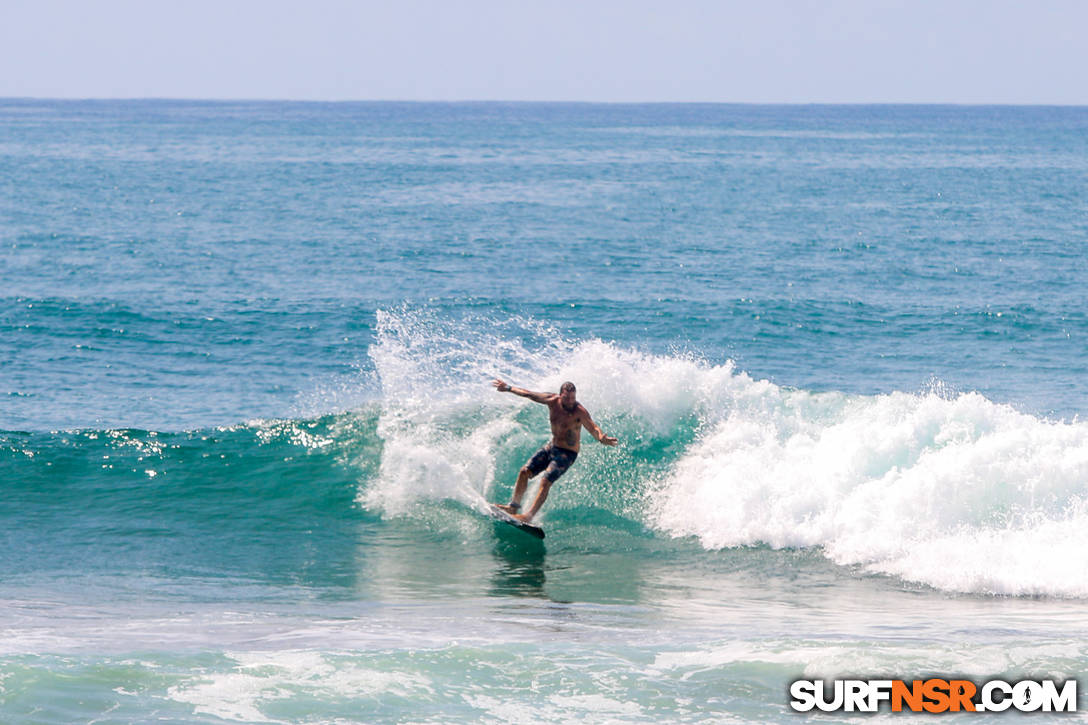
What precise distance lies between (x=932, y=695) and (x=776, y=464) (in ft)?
20.4

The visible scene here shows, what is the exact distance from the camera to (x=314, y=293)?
3023 cm

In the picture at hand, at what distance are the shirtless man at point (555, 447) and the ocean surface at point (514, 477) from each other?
0.57 m

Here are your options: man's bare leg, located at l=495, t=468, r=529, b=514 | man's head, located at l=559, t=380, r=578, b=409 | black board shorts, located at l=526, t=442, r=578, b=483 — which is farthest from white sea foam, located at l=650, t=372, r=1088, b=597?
man's head, located at l=559, t=380, r=578, b=409

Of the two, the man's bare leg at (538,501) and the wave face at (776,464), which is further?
the man's bare leg at (538,501)

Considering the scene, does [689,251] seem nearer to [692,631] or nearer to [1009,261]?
[1009,261]

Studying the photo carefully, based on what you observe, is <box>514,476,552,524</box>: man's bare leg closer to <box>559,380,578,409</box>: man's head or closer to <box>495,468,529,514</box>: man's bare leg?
<box>495,468,529,514</box>: man's bare leg

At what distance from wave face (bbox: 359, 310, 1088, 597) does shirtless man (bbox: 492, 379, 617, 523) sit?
1246 millimetres

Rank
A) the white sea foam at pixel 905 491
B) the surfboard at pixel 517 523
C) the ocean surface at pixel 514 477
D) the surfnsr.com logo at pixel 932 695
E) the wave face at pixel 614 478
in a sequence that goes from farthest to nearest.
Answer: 1. the surfboard at pixel 517 523
2. the wave face at pixel 614 478
3. the white sea foam at pixel 905 491
4. the ocean surface at pixel 514 477
5. the surfnsr.com logo at pixel 932 695

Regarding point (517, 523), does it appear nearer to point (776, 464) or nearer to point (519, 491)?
point (519, 491)

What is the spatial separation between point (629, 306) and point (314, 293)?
8056mm

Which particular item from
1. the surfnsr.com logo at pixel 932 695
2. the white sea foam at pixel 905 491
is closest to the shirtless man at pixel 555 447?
the white sea foam at pixel 905 491

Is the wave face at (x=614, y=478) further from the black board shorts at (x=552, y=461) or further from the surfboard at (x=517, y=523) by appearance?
the black board shorts at (x=552, y=461)

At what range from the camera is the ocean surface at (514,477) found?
29.1ft

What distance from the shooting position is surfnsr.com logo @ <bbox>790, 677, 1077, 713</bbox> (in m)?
8.27
